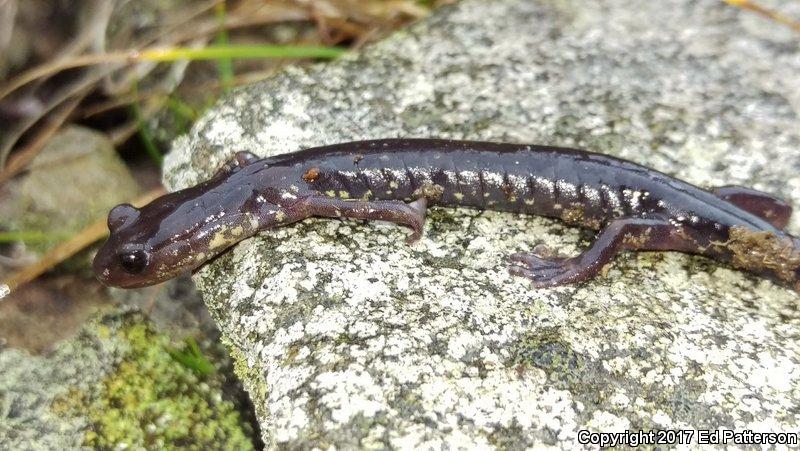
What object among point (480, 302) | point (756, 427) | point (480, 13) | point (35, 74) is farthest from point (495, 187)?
point (35, 74)

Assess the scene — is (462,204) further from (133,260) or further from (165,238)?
(133,260)

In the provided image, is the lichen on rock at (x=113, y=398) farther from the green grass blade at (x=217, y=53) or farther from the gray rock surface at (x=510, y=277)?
the green grass blade at (x=217, y=53)

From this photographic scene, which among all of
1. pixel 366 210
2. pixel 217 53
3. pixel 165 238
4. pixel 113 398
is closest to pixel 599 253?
pixel 366 210

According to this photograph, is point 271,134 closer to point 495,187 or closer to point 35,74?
point 495,187

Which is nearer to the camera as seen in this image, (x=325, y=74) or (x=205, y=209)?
(x=205, y=209)
